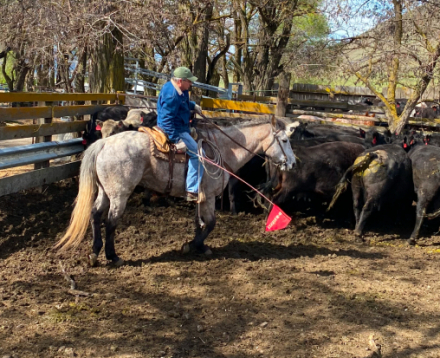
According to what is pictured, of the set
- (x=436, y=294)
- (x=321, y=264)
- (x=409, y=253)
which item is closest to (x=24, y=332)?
(x=321, y=264)

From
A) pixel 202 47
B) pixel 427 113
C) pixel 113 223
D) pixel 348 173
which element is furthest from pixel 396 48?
pixel 427 113

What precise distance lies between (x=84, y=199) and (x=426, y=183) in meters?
5.59

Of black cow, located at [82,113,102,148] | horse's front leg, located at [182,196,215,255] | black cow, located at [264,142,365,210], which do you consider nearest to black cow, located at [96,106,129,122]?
black cow, located at [82,113,102,148]

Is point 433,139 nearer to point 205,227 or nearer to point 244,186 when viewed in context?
point 244,186

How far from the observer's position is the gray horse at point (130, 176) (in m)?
5.97

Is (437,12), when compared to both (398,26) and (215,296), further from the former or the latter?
(215,296)

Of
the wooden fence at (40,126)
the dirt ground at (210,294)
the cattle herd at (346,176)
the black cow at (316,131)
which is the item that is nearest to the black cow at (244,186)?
the cattle herd at (346,176)

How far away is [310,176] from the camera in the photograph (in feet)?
28.6

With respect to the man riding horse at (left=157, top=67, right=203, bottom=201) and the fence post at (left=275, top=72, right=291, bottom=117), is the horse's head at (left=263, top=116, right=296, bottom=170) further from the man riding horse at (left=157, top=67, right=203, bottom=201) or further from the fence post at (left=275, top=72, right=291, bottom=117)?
the fence post at (left=275, top=72, right=291, bottom=117)

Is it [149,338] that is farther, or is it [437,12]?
[437,12]

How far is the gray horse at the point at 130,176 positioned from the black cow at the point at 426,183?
9.18 ft

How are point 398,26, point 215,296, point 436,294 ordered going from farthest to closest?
point 398,26, point 436,294, point 215,296

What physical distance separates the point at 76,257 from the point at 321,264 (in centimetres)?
321

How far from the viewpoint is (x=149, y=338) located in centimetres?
414
